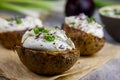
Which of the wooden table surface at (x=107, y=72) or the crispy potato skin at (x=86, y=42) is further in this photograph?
the crispy potato skin at (x=86, y=42)

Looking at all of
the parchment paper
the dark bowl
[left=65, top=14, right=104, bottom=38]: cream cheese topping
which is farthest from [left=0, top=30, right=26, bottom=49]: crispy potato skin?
the dark bowl

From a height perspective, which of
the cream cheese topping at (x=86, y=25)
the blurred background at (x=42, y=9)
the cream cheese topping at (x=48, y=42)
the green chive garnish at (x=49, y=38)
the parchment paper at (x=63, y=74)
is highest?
the green chive garnish at (x=49, y=38)

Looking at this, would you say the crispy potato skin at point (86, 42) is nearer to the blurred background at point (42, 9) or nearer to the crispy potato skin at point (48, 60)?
the crispy potato skin at point (48, 60)

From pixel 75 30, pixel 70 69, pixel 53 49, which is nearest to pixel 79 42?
pixel 75 30

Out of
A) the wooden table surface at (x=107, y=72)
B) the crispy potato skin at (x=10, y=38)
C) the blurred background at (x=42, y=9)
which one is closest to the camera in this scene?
the wooden table surface at (x=107, y=72)

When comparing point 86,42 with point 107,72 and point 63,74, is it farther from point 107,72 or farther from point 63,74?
point 63,74

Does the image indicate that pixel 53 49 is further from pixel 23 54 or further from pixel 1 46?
pixel 1 46

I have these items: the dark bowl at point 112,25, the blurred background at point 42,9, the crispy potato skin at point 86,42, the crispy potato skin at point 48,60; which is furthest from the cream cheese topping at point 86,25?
the blurred background at point 42,9
